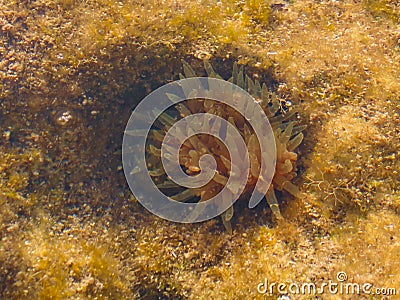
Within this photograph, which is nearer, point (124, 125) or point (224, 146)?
point (224, 146)

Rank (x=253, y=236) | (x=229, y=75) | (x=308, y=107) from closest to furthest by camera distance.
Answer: (x=253, y=236)
(x=308, y=107)
(x=229, y=75)

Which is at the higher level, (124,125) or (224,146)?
(224,146)

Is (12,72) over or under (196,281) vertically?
over

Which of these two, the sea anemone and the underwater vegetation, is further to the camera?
the sea anemone

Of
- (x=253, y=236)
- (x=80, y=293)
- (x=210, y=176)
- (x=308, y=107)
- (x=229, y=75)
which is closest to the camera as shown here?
(x=80, y=293)

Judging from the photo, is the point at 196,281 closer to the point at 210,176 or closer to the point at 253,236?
the point at 253,236

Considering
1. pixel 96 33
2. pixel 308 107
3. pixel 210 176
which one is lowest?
pixel 210 176

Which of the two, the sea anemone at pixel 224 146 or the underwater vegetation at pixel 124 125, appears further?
the sea anemone at pixel 224 146

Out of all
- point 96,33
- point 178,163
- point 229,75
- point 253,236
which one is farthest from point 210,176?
point 96,33
